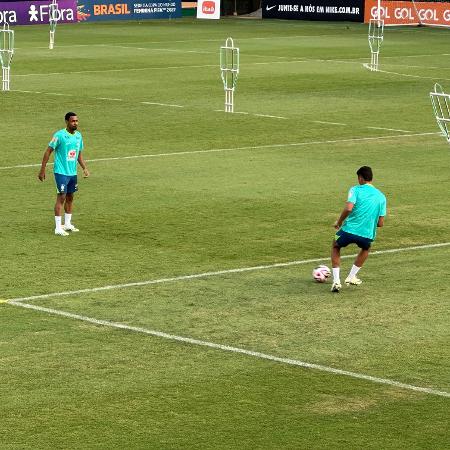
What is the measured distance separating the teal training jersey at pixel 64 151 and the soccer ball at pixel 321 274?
5.01 meters

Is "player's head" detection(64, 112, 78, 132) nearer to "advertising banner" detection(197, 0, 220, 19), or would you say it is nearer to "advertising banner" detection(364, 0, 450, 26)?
"advertising banner" detection(364, 0, 450, 26)

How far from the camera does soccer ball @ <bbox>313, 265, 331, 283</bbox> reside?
1767cm

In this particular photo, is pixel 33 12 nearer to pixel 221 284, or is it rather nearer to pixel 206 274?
pixel 206 274

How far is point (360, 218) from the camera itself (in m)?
17.2

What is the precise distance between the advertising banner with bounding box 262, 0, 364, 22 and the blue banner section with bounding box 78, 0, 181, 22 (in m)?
5.53

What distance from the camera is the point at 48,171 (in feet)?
88.8

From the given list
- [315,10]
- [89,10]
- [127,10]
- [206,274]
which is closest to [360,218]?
[206,274]

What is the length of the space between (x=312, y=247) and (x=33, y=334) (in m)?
6.02

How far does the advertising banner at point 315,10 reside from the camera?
77.2 m

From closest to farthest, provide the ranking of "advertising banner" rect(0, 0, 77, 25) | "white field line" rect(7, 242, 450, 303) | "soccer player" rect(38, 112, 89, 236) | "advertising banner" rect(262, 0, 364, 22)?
"white field line" rect(7, 242, 450, 303)
"soccer player" rect(38, 112, 89, 236)
"advertising banner" rect(0, 0, 77, 25)
"advertising banner" rect(262, 0, 364, 22)

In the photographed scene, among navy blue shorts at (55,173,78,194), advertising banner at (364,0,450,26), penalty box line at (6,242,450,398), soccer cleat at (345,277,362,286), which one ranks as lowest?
advertising banner at (364,0,450,26)

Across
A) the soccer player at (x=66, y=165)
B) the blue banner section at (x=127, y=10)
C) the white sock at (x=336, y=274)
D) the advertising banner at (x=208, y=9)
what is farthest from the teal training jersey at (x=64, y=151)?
the advertising banner at (x=208, y=9)

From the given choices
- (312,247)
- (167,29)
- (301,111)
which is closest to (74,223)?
(312,247)

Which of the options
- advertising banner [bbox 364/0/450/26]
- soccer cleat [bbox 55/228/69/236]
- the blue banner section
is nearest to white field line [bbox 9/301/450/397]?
soccer cleat [bbox 55/228/69/236]
